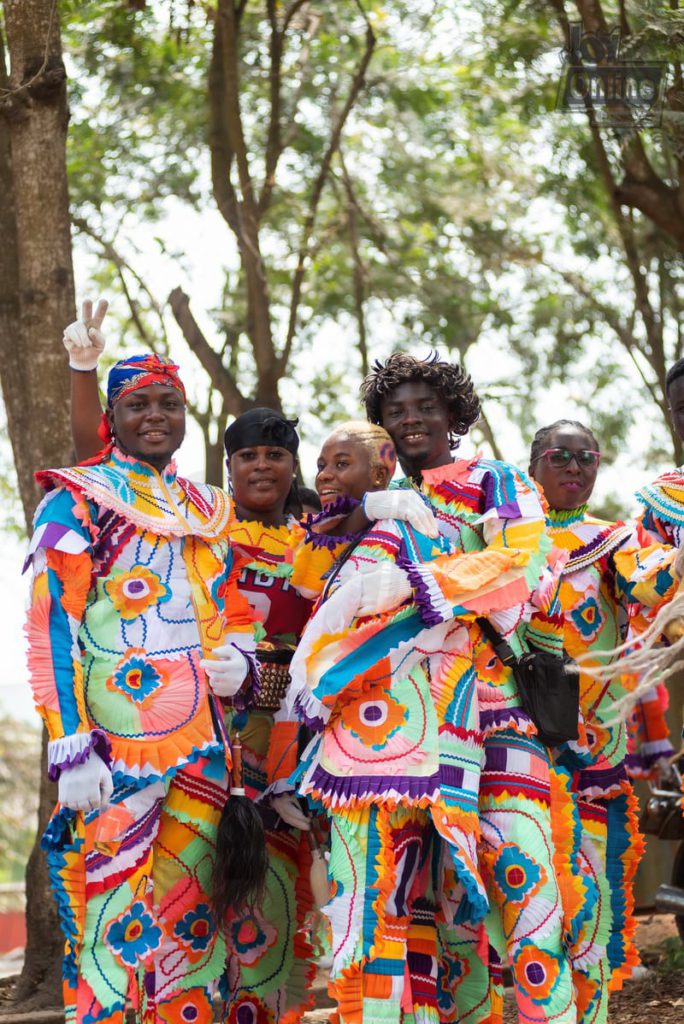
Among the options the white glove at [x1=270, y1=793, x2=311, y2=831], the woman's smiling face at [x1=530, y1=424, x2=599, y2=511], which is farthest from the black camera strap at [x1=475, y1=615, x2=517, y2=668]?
the woman's smiling face at [x1=530, y1=424, x2=599, y2=511]

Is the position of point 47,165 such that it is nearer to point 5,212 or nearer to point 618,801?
point 5,212

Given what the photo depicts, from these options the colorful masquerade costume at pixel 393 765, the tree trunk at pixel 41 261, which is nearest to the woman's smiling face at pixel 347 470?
the colorful masquerade costume at pixel 393 765

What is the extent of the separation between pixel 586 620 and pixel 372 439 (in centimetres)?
148

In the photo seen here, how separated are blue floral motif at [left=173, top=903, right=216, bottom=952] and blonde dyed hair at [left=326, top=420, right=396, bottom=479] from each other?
1575mm

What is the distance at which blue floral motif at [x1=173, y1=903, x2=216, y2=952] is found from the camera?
4.46 meters

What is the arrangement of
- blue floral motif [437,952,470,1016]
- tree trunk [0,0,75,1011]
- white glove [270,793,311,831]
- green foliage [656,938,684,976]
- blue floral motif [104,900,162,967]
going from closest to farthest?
blue floral motif [104,900,162,967]
blue floral motif [437,952,470,1016]
white glove [270,793,311,831]
tree trunk [0,0,75,1011]
green foliage [656,938,684,976]

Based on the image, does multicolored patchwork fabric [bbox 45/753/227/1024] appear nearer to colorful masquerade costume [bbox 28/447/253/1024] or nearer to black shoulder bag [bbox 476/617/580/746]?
colorful masquerade costume [bbox 28/447/253/1024]

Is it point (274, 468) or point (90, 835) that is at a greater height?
point (274, 468)

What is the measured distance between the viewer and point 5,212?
7258 mm

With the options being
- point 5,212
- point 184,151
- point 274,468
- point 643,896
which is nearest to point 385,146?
point 184,151

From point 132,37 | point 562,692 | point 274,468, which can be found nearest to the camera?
point 562,692

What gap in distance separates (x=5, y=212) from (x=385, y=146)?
7.75 m

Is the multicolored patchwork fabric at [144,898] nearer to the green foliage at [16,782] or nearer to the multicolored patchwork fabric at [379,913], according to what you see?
the multicolored patchwork fabric at [379,913]

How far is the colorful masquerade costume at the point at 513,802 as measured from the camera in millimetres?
4273
